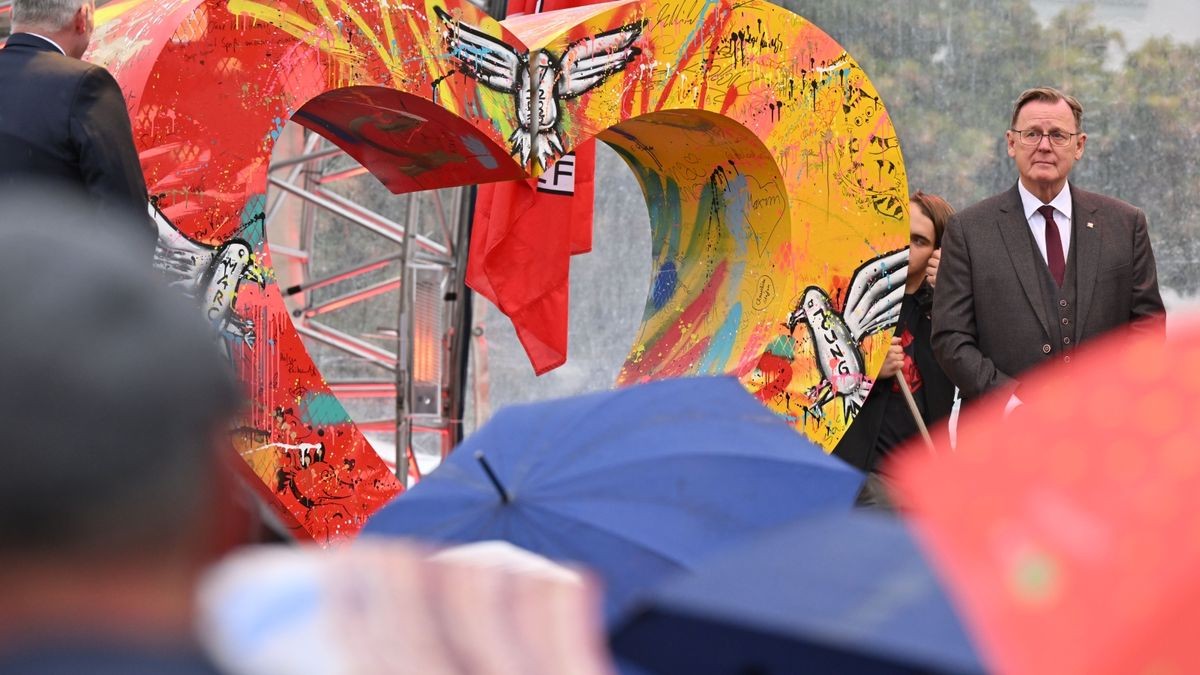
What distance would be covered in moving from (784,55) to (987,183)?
4.94 m

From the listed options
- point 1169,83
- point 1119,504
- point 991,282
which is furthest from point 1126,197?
point 1119,504

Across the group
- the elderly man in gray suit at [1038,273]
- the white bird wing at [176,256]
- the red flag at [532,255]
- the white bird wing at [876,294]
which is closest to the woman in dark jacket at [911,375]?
the white bird wing at [876,294]

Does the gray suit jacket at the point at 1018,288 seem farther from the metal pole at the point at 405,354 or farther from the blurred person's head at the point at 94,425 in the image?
the blurred person's head at the point at 94,425

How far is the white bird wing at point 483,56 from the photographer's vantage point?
4770 mm

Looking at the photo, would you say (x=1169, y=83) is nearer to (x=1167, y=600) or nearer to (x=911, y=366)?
(x=911, y=366)

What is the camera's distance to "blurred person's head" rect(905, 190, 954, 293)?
6.08m

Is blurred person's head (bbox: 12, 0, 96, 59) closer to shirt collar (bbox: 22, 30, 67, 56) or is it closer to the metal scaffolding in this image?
shirt collar (bbox: 22, 30, 67, 56)

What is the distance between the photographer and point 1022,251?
5184 millimetres

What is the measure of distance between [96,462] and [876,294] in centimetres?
491

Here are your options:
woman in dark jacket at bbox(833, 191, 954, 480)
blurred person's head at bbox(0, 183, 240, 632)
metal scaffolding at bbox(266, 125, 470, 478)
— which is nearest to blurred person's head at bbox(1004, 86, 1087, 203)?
woman in dark jacket at bbox(833, 191, 954, 480)

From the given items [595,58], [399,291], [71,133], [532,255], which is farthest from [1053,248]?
[399,291]

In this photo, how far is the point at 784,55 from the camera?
5598 millimetres

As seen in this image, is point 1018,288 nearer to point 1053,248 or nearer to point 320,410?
point 1053,248

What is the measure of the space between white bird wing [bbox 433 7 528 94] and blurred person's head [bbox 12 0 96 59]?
1141mm
